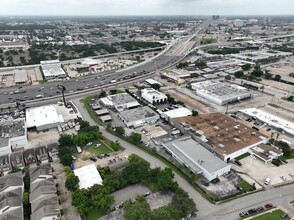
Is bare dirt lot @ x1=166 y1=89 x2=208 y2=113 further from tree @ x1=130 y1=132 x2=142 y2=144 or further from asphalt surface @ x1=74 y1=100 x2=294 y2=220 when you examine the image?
asphalt surface @ x1=74 y1=100 x2=294 y2=220

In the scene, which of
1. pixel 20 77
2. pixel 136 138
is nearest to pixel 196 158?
pixel 136 138

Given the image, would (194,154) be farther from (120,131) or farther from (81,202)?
(81,202)

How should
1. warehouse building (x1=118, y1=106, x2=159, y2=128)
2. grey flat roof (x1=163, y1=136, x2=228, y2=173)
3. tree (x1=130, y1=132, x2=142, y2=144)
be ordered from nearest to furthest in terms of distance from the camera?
grey flat roof (x1=163, y1=136, x2=228, y2=173) < tree (x1=130, y1=132, x2=142, y2=144) < warehouse building (x1=118, y1=106, x2=159, y2=128)

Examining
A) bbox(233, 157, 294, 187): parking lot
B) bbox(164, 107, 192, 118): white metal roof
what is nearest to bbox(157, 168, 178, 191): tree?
bbox(233, 157, 294, 187): parking lot

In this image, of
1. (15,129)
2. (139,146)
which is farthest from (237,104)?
(15,129)

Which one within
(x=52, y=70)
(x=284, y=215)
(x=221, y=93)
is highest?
(x=221, y=93)

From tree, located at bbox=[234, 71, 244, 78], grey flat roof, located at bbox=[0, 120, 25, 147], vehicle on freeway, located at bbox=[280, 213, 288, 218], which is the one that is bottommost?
vehicle on freeway, located at bbox=[280, 213, 288, 218]
